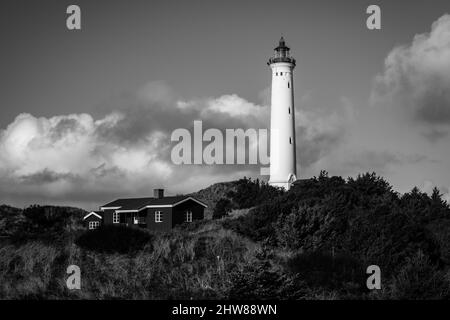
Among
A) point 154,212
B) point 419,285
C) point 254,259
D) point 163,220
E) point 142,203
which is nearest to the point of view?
point 419,285

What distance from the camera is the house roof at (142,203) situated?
47.2 meters

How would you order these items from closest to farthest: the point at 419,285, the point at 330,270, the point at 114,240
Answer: the point at 419,285, the point at 330,270, the point at 114,240

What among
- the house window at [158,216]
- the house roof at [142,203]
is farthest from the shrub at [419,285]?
the house window at [158,216]

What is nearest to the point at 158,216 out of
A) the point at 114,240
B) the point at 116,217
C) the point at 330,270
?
the point at 116,217

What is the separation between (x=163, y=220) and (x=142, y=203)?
2.66 metres

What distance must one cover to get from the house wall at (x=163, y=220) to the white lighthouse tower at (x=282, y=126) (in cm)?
1480

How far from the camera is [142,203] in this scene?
48844 mm

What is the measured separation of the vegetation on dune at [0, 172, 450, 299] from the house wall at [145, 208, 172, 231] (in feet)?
46.8

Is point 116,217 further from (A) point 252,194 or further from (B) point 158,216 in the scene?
(A) point 252,194

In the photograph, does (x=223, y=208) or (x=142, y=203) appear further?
(x=223, y=208)

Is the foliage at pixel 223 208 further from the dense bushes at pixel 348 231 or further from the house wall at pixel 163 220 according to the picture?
the dense bushes at pixel 348 231

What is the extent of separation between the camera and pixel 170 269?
23750 mm
